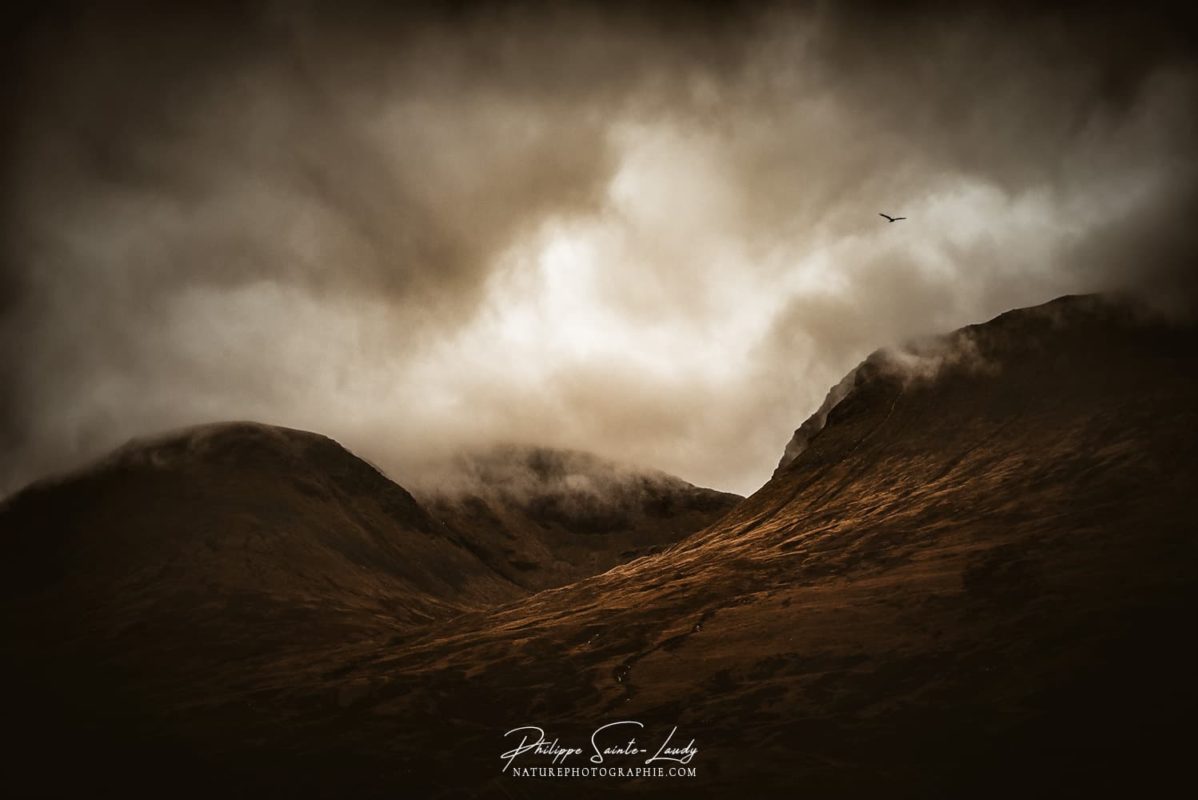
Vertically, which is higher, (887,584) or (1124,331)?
(1124,331)

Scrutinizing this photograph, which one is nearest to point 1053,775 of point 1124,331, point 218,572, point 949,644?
point 949,644

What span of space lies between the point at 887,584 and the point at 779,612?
16234mm

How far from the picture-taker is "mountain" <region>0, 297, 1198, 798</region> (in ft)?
202

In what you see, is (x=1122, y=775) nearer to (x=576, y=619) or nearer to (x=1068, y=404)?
(x=576, y=619)

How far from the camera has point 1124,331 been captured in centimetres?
17338

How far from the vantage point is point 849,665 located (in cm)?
8362
